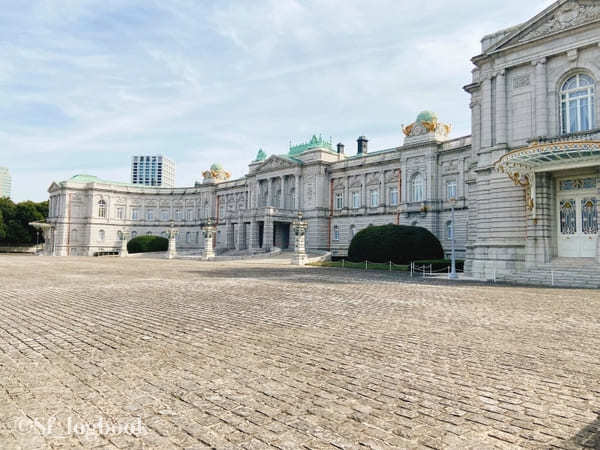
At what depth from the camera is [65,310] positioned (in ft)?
37.9

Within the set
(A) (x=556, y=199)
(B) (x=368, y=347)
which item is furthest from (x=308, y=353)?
(A) (x=556, y=199)

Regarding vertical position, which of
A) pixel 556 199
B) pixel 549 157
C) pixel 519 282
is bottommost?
A: pixel 519 282

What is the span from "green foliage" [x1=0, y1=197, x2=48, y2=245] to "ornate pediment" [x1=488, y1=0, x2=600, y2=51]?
94.1 meters

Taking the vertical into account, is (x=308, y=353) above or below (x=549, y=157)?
below

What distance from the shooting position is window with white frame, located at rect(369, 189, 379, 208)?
59375 millimetres

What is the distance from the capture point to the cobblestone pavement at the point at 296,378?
14.0 ft

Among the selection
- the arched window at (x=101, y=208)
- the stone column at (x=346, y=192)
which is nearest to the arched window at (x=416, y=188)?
the stone column at (x=346, y=192)

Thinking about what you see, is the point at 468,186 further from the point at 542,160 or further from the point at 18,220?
the point at 18,220

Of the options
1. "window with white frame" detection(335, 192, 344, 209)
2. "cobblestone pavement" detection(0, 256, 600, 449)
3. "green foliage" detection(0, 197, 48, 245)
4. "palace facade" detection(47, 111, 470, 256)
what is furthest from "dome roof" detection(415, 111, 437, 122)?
"green foliage" detection(0, 197, 48, 245)

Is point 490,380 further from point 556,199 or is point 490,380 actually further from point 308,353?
point 556,199

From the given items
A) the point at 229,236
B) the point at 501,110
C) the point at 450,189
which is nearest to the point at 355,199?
the point at 450,189

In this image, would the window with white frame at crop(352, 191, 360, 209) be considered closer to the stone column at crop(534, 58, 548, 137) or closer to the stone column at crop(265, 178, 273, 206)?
the stone column at crop(265, 178, 273, 206)

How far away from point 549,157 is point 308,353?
2131cm

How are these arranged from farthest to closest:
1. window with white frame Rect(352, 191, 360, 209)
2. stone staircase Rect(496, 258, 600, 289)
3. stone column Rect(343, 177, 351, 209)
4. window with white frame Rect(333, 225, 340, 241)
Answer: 1. window with white frame Rect(333, 225, 340, 241)
2. stone column Rect(343, 177, 351, 209)
3. window with white frame Rect(352, 191, 360, 209)
4. stone staircase Rect(496, 258, 600, 289)
